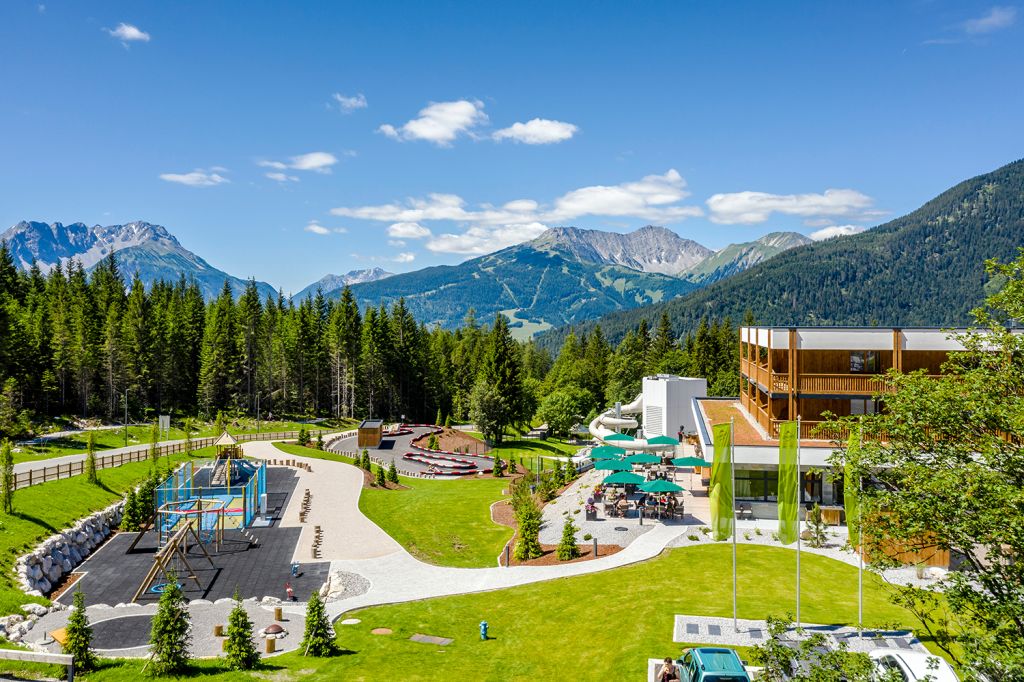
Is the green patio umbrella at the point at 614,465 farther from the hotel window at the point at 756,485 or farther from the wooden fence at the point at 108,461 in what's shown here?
the wooden fence at the point at 108,461

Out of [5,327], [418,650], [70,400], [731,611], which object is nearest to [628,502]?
[731,611]

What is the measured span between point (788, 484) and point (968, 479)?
346 inches

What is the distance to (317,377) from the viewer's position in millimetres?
101750

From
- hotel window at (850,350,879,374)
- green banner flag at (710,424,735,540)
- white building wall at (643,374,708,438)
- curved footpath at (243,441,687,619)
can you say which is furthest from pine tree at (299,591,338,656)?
white building wall at (643,374,708,438)

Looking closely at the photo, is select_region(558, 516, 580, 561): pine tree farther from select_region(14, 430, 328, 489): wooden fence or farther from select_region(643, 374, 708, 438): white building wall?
select_region(643, 374, 708, 438): white building wall

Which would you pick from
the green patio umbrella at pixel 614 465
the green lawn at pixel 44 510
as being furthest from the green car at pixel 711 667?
the green lawn at pixel 44 510

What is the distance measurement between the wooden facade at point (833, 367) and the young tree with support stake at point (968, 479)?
63.0 feet

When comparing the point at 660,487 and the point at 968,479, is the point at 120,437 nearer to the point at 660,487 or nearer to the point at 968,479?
the point at 660,487

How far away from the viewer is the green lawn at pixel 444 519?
111ft

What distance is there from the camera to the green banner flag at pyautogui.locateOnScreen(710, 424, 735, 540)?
74.2ft

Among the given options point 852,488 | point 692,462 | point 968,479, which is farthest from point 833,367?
point 968,479

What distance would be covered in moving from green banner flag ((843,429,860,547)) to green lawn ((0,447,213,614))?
27811 mm

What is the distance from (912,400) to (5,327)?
284ft

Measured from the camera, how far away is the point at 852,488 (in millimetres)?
16031
